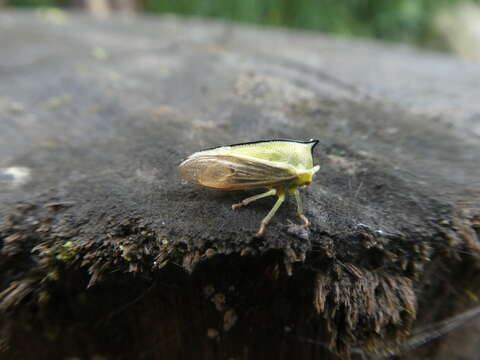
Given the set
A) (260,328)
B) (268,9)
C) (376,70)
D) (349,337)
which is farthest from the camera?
(268,9)

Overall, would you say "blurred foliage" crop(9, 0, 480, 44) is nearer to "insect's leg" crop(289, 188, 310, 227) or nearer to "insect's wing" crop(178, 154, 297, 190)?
"insect's wing" crop(178, 154, 297, 190)

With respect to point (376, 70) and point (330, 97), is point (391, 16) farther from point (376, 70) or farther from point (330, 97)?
point (330, 97)

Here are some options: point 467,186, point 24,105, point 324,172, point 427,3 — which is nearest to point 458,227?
point 467,186

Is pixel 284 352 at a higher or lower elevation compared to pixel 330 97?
lower

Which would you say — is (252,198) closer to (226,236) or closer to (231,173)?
(231,173)

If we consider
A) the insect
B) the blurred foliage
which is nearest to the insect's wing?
the insect

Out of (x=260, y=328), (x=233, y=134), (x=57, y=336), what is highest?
(x=233, y=134)
